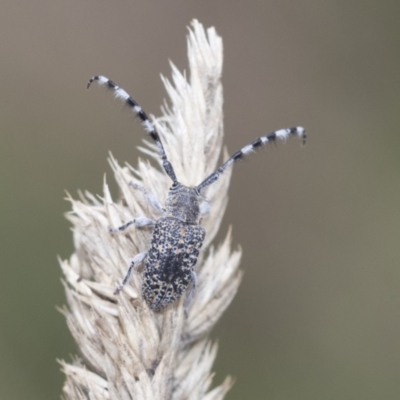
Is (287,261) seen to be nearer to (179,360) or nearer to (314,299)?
(314,299)

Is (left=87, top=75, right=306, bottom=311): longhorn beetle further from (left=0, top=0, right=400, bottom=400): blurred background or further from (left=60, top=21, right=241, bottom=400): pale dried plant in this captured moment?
(left=0, top=0, right=400, bottom=400): blurred background

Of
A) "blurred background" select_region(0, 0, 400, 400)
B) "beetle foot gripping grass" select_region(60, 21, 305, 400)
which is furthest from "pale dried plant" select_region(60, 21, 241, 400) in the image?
"blurred background" select_region(0, 0, 400, 400)

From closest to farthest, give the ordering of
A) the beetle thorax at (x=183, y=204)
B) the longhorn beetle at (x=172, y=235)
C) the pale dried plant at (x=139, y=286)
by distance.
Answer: the pale dried plant at (x=139, y=286) < the longhorn beetle at (x=172, y=235) < the beetle thorax at (x=183, y=204)

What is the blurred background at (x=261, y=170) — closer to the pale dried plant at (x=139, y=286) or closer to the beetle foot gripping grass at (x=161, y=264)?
the beetle foot gripping grass at (x=161, y=264)

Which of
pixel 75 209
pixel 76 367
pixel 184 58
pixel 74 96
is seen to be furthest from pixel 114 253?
pixel 184 58

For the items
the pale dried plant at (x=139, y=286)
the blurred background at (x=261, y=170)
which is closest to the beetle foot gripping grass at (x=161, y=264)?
the pale dried plant at (x=139, y=286)

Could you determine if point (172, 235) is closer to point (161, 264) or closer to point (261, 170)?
point (161, 264)
